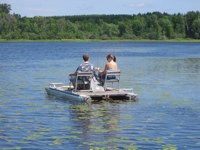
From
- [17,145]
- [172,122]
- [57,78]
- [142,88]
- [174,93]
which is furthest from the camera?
[57,78]

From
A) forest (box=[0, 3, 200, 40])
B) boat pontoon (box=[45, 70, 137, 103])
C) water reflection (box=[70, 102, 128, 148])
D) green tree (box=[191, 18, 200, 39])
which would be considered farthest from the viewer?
green tree (box=[191, 18, 200, 39])

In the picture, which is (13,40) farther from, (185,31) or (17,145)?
(17,145)

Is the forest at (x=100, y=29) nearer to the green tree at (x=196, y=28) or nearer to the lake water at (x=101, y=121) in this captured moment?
the green tree at (x=196, y=28)

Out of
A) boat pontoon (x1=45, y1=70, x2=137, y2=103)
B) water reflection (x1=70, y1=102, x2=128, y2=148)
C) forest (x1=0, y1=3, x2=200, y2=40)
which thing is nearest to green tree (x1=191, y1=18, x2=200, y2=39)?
forest (x1=0, y1=3, x2=200, y2=40)

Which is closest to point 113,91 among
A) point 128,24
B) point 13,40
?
point 13,40

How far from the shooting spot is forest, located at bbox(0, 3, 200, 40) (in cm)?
15888

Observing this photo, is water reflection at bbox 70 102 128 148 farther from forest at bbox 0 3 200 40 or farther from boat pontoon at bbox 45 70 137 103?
forest at bbox 0 3 200 40

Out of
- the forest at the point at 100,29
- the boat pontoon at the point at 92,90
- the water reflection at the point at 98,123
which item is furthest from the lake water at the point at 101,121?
the forest at the point at 100,29

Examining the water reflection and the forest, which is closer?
the water reflection

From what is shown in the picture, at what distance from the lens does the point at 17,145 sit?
14156mm

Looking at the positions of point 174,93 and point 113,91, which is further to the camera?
point 174,93

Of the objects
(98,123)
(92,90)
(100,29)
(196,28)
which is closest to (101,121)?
(98,123)

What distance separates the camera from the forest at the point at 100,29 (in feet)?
521

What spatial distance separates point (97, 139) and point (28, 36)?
146100mm
